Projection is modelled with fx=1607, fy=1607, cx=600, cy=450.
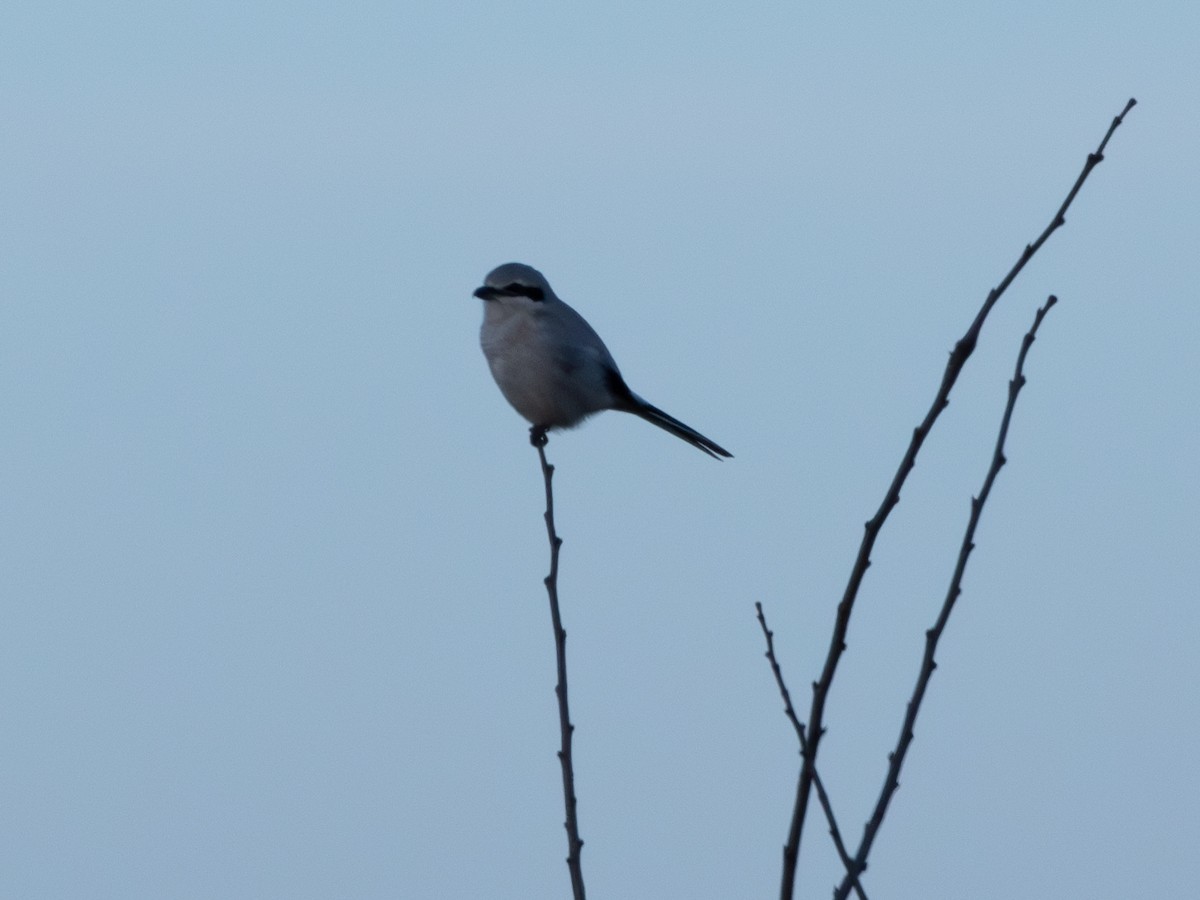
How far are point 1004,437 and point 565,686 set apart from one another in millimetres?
745

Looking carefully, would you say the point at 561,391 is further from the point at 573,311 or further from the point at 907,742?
the point at 907,742

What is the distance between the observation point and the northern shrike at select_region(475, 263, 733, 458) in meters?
5.73

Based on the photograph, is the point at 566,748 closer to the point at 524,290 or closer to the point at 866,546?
the point at 866,546

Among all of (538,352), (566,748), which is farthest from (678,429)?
(566,748)

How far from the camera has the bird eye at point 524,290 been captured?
5832 millimetres

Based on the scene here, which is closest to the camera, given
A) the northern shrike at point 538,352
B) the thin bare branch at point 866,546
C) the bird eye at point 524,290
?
the thin bare branch at point 866,546

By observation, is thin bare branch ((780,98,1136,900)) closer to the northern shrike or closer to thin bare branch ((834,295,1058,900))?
thin bare branch ((834,295,1058,900))

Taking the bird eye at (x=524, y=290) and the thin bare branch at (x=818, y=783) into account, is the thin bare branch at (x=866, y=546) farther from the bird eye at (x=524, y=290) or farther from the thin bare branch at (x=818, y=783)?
the bird eye at (x=524, y=290)

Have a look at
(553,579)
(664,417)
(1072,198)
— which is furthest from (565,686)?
(664,417)

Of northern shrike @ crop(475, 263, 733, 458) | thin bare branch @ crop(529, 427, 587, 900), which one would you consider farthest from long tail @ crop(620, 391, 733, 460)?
thin bare branch @ crop(529, 427, 587, 900)

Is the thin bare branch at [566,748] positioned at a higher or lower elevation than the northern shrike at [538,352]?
lower

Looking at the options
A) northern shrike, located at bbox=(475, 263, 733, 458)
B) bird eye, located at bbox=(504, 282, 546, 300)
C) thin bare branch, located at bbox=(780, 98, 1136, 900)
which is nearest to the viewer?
thin bare branch, located at bbox=(780, 98, 1136, 900)

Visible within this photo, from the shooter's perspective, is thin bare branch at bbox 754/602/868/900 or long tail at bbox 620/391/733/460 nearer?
thin bare branch at bbox 754/602/868/900

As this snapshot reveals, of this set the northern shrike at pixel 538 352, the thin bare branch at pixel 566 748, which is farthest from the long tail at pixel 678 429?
the thin bare branch at pixel 566 748
